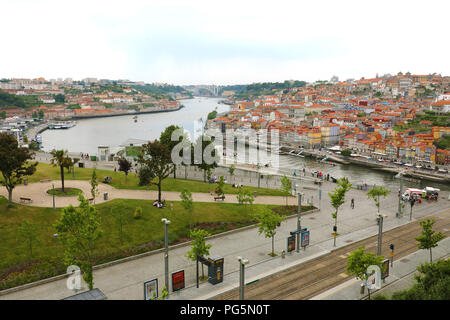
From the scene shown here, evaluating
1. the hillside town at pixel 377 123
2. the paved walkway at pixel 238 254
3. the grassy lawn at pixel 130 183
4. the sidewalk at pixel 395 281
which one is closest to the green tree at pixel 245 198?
the paved walkway at pixel 238 254

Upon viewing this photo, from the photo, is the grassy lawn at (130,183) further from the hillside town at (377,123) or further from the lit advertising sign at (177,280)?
the hillside town at (377,123)

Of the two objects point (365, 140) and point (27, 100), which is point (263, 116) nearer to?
point (365, 140)

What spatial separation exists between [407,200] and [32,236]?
26.1m

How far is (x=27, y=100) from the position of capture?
134 m

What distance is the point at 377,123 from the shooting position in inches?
3017

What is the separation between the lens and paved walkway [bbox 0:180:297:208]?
2110 cm

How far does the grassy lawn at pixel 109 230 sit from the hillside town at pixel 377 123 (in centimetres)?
4372

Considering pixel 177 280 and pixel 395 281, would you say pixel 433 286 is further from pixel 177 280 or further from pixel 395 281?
pixel 177 280

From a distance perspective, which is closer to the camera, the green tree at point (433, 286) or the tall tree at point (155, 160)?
the green tree at point (433, 286)

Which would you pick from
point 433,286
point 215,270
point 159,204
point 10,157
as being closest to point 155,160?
point 159,204

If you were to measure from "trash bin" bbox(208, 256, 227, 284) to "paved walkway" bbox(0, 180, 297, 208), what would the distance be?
979cm

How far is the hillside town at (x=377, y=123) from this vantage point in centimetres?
5809

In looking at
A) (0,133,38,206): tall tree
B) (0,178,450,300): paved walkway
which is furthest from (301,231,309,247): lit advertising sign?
(0,133,38,206): tall tree
